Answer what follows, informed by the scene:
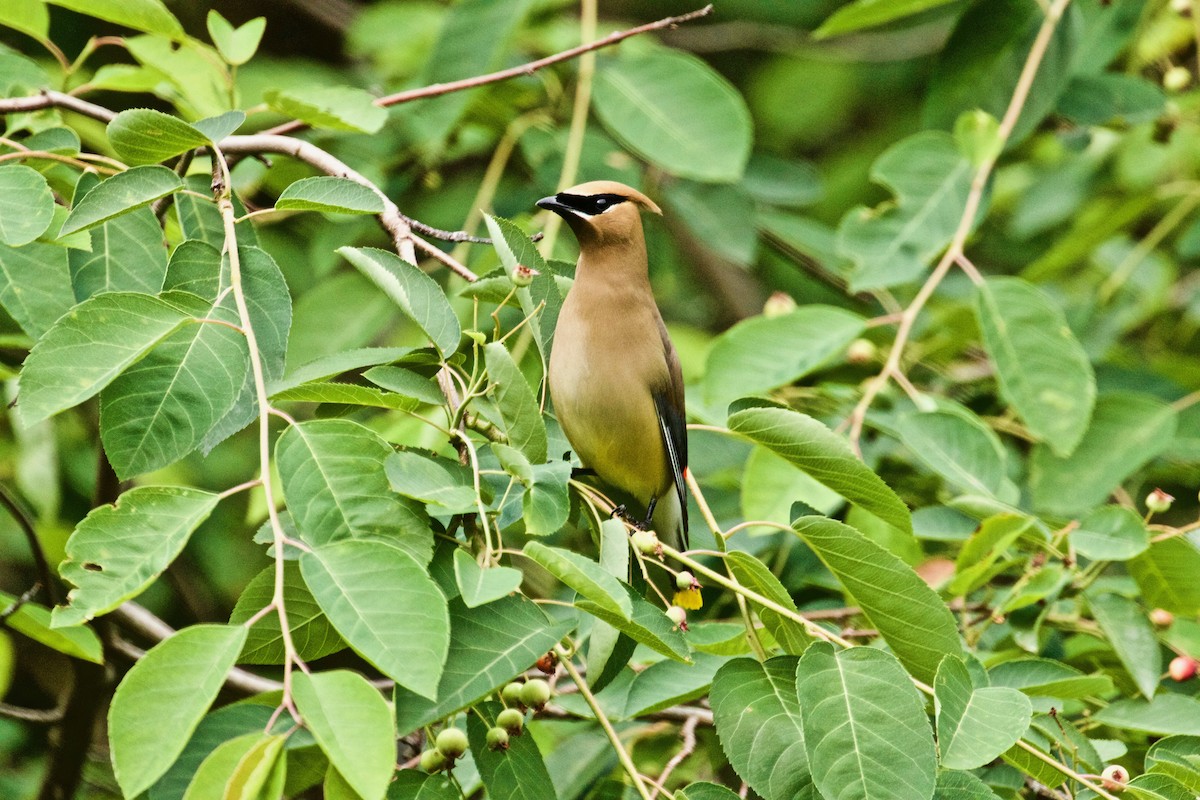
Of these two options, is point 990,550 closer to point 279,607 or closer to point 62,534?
point 279,607

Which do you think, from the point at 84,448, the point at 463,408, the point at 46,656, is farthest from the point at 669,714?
the point at 84,448

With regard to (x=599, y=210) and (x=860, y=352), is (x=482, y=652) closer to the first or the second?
(x=599, y=210)

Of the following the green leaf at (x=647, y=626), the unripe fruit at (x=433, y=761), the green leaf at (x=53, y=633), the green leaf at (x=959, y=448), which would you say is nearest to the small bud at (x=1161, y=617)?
the green leaf at (x=959, y=448)

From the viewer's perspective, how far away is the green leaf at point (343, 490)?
1879 mm

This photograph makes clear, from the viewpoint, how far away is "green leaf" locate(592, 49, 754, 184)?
13.7 ft

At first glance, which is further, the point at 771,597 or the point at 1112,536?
the point at 1112,536

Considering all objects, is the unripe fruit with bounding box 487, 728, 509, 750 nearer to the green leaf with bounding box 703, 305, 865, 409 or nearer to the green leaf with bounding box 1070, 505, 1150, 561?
the green leaf with bounding box 1070, 505, 1150, 561

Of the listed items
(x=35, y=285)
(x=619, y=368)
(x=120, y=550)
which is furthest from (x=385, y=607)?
(x=619, y=368)

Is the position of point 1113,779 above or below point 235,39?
below

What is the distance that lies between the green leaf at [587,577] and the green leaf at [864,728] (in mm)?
353

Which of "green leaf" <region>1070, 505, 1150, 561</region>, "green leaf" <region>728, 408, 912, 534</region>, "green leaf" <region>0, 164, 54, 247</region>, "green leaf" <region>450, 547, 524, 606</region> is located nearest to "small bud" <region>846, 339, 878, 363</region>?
"green leaf" <region>1070, 505, 1150, 561</region>

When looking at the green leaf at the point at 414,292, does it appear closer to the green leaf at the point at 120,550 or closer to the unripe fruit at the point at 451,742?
the green leaf at the point at 120,550

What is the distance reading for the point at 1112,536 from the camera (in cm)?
294

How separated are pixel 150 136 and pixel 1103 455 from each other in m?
2.92
